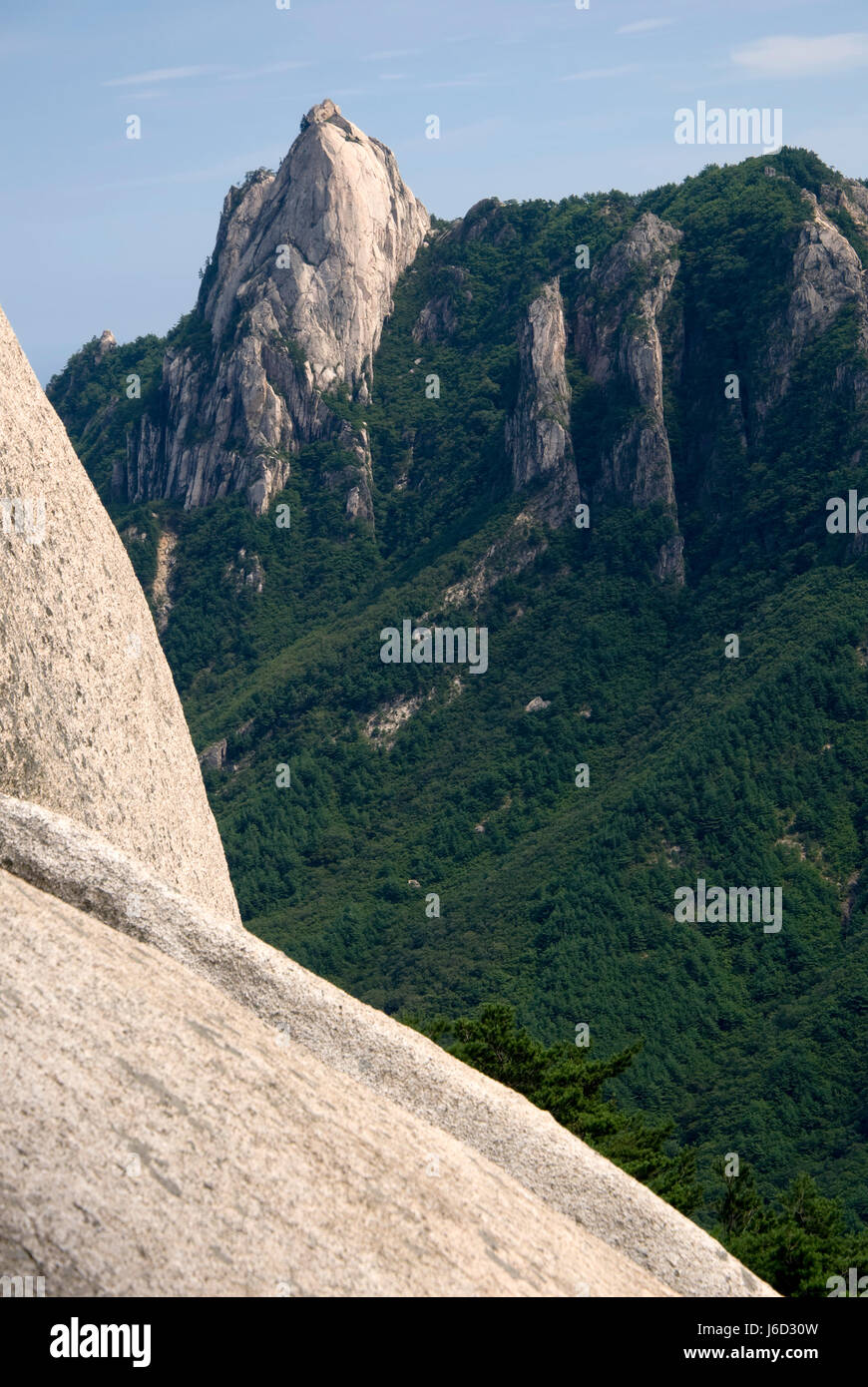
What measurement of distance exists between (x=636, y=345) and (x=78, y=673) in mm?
161848

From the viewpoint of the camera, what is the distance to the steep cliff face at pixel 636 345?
17650cm

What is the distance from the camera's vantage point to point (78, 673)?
25.5 m

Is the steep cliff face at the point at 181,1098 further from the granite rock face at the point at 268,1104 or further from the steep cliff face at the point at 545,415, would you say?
the steep cliff face at the point at 545,415

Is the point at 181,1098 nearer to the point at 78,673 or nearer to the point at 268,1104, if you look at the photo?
the point at 268,1104

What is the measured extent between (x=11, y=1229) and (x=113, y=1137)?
1.50m

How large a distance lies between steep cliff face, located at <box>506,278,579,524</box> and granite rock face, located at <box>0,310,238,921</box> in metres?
153

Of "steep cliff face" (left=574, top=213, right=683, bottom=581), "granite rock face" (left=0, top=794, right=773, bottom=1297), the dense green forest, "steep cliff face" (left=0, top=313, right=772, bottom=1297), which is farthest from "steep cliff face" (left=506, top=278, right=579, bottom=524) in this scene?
"granite rock face" (left=0, top=794, right=773, bottom=1297)

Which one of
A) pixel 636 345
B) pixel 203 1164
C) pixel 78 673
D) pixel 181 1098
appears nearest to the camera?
pixel 203 1164

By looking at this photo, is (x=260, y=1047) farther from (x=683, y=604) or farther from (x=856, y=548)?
(x=683, y=604)

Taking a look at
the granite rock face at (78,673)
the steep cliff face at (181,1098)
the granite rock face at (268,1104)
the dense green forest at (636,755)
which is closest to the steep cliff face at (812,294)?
the dense green forest at (636,755)

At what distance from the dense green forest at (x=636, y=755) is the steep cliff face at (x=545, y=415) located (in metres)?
3.32

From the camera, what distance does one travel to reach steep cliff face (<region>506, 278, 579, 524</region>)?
593 ft

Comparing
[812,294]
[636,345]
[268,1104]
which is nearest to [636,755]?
[812,294]
